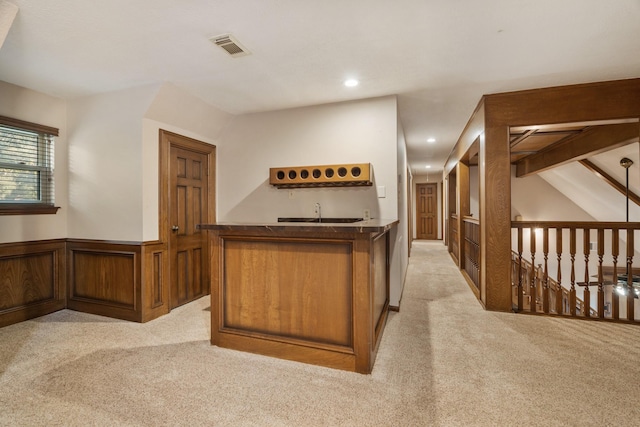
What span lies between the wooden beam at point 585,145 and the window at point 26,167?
6.26 m

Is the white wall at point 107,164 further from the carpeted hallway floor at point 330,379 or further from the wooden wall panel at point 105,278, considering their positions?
the carpeted hallway floor at point 330,379

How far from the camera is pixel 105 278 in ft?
10.7

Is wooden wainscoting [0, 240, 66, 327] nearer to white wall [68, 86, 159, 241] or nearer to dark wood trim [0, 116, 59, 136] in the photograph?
white wall [68, 86, 159, 241]

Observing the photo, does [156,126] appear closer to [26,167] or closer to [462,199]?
[26,167]

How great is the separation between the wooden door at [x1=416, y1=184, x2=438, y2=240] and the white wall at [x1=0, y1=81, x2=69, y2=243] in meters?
9.68

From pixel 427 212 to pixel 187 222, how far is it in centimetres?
877

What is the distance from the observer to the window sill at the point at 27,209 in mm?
2918

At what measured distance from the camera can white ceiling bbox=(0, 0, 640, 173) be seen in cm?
193

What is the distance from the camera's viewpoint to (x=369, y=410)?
1.66 meters

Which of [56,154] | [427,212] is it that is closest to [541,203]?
[427,212]

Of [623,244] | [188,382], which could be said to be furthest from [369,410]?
[623,244]

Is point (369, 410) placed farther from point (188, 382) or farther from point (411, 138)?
point (411, 138)

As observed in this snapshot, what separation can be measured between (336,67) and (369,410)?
2.61m

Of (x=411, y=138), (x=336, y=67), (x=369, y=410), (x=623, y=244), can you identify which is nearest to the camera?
(x=369, y=410)
